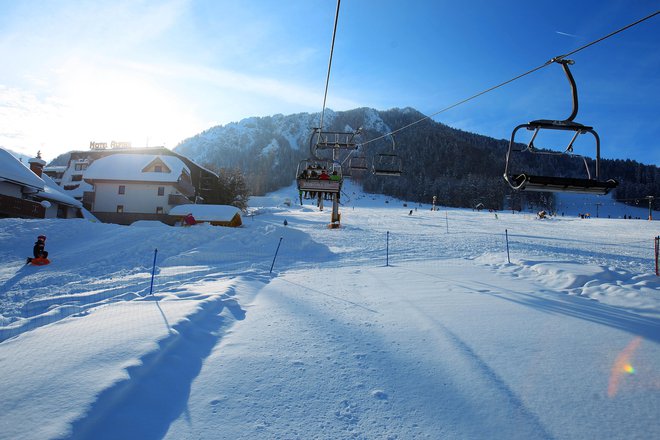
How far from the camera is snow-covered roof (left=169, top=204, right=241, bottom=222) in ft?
107

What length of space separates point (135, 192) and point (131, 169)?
2973mm

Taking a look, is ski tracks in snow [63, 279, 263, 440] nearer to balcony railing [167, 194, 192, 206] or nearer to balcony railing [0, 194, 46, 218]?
balcony railing [0, 194, 46, 218]

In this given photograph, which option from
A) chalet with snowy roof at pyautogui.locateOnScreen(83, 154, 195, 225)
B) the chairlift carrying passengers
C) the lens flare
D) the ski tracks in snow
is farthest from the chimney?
the lens flare

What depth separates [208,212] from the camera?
33406 millimetres

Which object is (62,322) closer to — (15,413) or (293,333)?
(15,413)

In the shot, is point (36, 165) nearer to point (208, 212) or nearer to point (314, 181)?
point (208, 212)

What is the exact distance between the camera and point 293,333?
5.46 metres

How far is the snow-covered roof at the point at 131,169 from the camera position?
3778 centimetres

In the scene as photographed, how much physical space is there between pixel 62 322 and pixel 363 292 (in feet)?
20.8

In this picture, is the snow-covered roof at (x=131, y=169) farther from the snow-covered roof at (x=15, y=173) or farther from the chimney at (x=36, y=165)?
the snow-covered roof at (x=15, y=173)

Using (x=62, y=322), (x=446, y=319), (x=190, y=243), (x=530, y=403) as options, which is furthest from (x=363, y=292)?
(x=190, y=243)

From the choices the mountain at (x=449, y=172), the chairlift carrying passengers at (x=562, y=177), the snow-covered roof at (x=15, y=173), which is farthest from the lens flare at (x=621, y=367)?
the mountain at (x=449, y=172)

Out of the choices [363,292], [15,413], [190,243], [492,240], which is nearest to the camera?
[15,413]

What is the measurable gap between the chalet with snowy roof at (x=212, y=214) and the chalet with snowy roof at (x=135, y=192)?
3.59m
